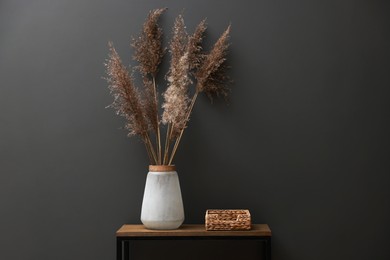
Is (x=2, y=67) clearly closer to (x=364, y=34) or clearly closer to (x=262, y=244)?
(x=262, y=244)

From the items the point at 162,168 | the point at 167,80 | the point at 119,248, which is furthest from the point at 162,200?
the point at 167,80

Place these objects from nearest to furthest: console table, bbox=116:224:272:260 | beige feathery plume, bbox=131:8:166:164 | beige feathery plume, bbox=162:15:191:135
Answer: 1. console table, bbox=116:224:272:260
2. beige feathery plume, bbox=162:15:191:135
3. beige feathery plume, bbox=131:8:166:164

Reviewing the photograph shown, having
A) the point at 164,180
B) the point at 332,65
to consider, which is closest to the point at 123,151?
the point at 164,180

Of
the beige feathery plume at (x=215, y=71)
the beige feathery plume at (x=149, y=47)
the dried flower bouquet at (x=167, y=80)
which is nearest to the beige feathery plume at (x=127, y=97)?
the dried flower bouquet at (x=167, y=80)

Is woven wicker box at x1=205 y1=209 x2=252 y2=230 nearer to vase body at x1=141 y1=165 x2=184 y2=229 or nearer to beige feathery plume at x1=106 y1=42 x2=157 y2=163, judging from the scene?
vase body at x1=141 y1=165 x2=184 y2=229

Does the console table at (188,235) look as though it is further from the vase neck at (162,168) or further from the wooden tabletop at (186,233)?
the vase neck at (162,168)

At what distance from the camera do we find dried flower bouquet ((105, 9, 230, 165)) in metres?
2.42

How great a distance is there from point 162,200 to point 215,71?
0.68 metres

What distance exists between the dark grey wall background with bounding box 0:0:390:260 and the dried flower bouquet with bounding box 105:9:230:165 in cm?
7

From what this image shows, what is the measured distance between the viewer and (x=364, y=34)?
2625mm

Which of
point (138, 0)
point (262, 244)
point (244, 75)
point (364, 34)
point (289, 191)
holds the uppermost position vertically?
point (138, 0)

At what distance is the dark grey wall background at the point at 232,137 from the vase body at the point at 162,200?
188 millimetres

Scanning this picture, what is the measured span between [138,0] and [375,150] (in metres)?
1.36

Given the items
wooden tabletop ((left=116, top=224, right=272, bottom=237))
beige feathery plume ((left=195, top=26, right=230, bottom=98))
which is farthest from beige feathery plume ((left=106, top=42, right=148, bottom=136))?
wooden tabletop ((left=116, top=224, right=272, bottom=237))
